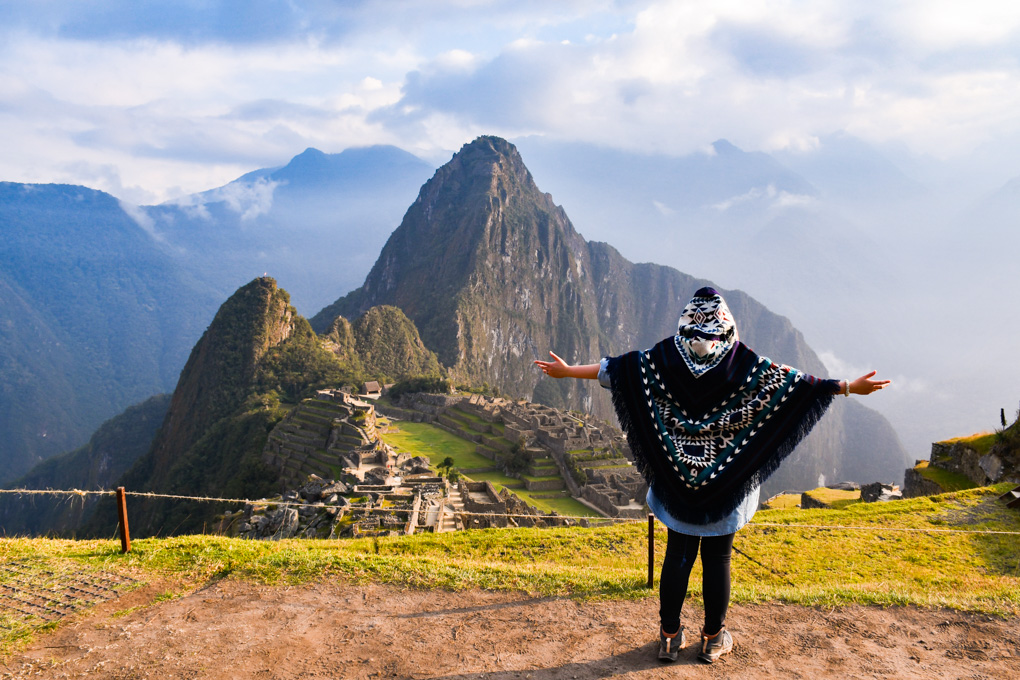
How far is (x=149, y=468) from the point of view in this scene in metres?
56.5

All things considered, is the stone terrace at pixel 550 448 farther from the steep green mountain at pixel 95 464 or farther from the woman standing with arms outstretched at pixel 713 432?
the steep green mountain at pixel 95 464

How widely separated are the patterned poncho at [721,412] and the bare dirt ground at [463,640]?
104cm

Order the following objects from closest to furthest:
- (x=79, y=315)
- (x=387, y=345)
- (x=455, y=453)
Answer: (x=455, y=453) < (x=387, y=345) < (x=79, y=315)

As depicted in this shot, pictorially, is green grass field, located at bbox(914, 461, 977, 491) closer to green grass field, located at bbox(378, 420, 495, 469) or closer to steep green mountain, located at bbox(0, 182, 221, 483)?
green grass field, located at bbox(378, 420, 495, 469)

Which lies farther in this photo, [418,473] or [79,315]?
[79,315]

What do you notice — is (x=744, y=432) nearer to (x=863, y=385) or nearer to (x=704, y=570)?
(x=863, y=385)

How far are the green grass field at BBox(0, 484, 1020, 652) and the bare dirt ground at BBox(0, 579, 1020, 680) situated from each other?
21 centimetres

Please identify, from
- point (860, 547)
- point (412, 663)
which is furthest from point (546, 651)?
point (860, 547)

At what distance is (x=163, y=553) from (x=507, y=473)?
31.3 meters

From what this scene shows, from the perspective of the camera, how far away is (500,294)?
437 feet

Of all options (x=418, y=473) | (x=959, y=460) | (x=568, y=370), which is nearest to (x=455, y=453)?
(x=418, y=473)

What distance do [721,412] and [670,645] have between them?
1402mm

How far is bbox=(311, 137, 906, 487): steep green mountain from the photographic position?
117 m

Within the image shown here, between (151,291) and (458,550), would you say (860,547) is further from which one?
(151,291)
